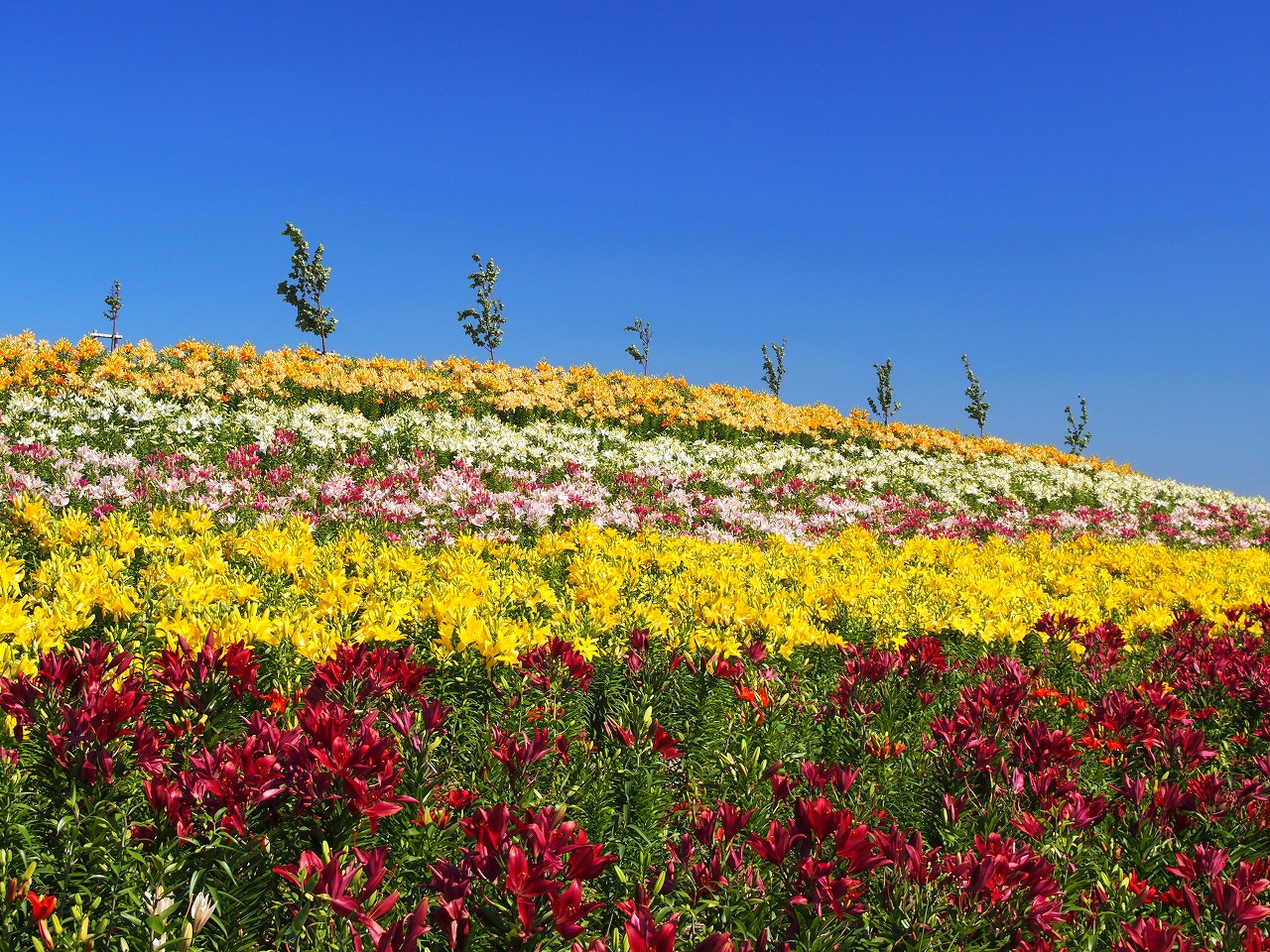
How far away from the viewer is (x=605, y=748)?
2.99 meters

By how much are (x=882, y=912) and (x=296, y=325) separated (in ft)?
112

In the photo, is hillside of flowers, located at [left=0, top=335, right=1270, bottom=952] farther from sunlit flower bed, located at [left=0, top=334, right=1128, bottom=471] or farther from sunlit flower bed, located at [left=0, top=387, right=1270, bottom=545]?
sunlit flower bed, located at [left=0, top=334, right=1128, bottom=471]

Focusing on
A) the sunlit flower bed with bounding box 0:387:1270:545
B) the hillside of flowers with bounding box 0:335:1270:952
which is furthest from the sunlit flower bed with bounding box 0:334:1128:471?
the hillside of flowers with bounding box 0:335:1270:952

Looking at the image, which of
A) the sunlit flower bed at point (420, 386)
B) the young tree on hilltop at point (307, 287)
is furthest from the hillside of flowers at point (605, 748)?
the young tree on hilltop at point (307, 287)

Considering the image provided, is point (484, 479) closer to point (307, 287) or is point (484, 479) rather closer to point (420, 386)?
point (420, 386)

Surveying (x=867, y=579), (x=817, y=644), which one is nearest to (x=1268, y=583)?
(x=867, y=579)

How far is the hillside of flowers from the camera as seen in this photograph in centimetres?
203

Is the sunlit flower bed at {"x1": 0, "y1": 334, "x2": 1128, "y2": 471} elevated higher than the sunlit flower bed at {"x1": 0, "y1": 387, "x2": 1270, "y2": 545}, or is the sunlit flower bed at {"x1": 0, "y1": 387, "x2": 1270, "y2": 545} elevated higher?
the sunlit flower bed at {"x1": 0, "y1": 334, "x2": 1128, "y2": 471}

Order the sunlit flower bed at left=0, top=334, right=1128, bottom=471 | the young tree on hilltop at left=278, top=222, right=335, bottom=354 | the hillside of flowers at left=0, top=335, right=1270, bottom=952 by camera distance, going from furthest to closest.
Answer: the young tree on hilltop at left=278, top=222, right=335, bottom=354
the sunlit flower bed at left=0, top=334, right=1128, bottom=471
the hillside of flowers at left=0, top=335, right=1270, bottom=952

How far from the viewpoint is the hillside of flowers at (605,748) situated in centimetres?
203

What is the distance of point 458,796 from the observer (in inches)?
96.7

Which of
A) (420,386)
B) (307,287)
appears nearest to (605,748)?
(420,386)

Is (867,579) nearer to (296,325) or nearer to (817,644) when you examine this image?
(817,644)

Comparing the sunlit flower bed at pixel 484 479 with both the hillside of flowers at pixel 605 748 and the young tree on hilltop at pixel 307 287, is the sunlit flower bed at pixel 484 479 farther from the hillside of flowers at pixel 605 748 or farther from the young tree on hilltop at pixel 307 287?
the young tree on hilltop at pixel 307 287
